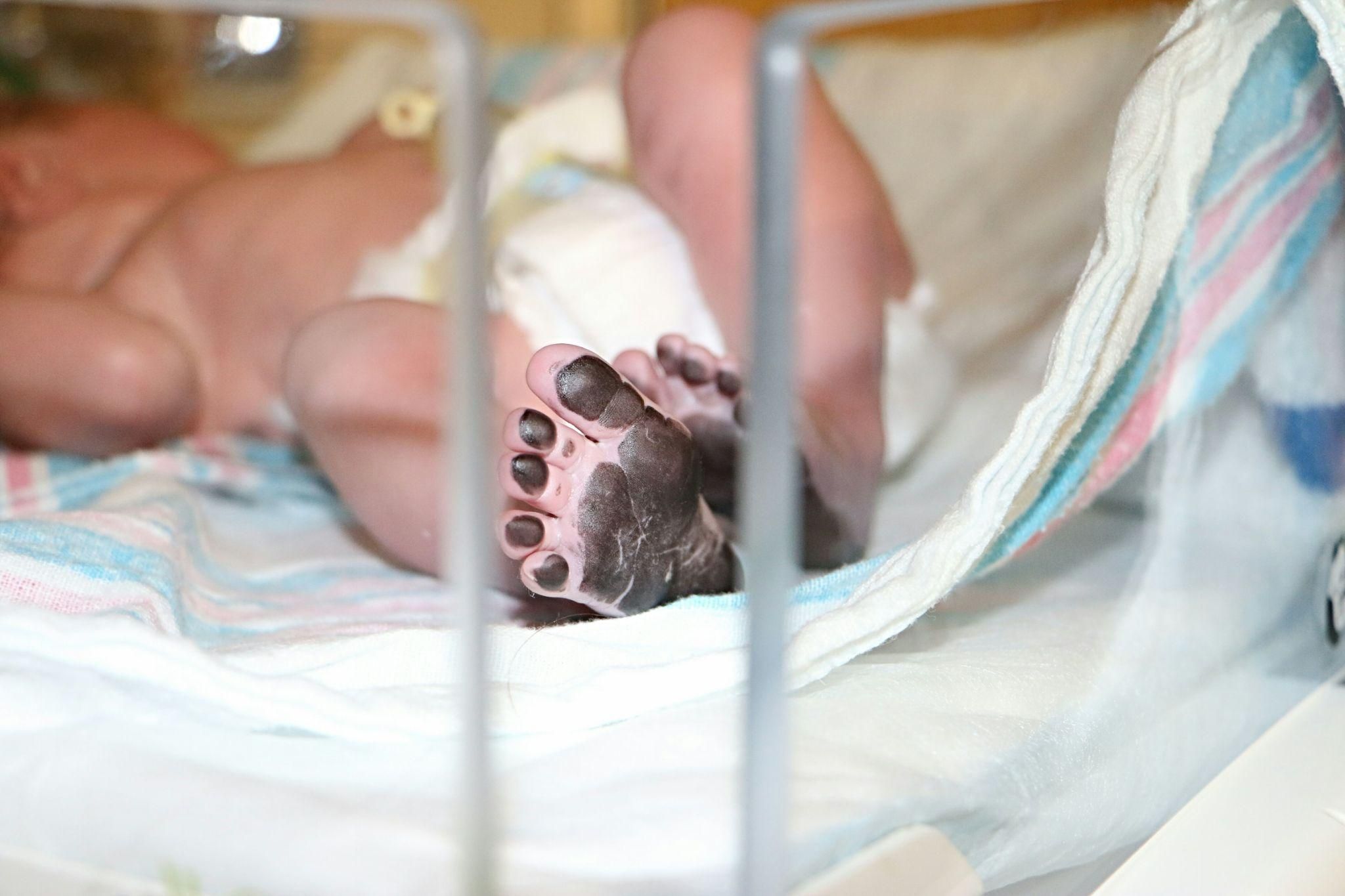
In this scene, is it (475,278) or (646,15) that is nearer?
(475,278)

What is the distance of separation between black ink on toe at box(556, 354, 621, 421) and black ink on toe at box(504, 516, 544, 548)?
0.05 m

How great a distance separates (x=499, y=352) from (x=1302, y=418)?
41 cm

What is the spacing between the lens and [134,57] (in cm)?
154

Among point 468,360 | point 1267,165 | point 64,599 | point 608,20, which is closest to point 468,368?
point 468,360

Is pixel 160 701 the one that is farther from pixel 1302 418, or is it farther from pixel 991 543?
pixel 1302 418

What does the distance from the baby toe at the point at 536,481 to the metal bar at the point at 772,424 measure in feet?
0.62

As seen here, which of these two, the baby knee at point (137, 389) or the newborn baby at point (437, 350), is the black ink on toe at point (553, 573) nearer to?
the newborn baby at point (437, 350)

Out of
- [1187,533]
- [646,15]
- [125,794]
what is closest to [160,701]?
[125,794]

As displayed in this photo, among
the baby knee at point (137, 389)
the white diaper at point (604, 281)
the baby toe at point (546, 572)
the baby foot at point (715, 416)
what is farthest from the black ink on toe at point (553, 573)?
the baby knee at point (137, 389)

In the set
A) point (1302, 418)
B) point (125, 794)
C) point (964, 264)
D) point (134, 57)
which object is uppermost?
point (134, 57)

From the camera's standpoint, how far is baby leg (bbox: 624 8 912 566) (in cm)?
67

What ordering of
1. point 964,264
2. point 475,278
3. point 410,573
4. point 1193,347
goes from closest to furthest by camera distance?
1. point 475,278
2. point 1193,347
3. point 410,573
4. point 964,264

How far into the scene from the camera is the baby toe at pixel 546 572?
512mm

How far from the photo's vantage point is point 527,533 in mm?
515
